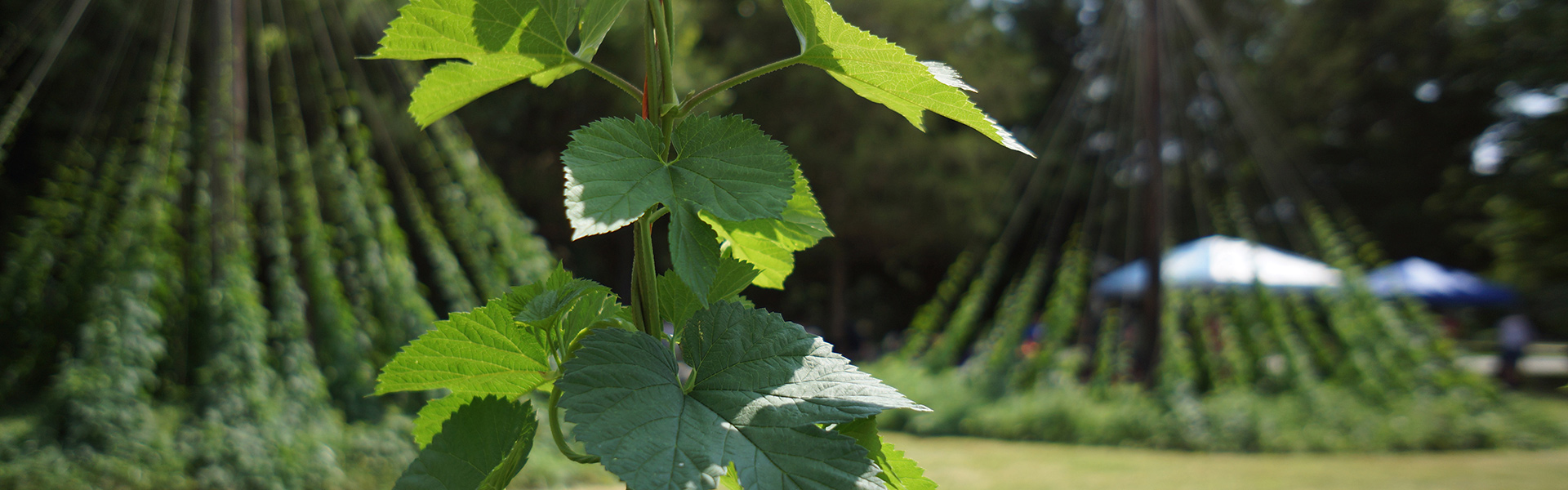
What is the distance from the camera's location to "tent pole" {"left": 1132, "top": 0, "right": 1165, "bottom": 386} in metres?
7.21

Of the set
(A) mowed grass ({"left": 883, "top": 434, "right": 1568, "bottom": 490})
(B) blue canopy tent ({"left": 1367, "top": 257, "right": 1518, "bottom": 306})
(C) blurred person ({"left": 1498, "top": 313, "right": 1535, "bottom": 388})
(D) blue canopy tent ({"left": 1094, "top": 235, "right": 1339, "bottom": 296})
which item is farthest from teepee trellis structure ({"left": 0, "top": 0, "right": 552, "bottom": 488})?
(B) blue canopy tent ({"left": 1367, "top": 257, "right": 1518, "bottom": 306})

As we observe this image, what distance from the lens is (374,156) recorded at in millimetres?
7719

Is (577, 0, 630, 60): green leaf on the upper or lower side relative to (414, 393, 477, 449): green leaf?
upper

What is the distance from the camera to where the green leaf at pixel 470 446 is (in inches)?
17.2

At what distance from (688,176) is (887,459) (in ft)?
0.61

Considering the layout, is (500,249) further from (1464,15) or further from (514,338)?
(1464,15)

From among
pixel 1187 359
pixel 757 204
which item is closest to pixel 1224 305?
pixel 1187 359

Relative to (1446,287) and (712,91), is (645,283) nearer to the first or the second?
(712,91)

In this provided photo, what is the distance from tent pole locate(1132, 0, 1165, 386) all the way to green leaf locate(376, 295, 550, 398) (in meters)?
7.46

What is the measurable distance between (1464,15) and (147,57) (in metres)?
15.9

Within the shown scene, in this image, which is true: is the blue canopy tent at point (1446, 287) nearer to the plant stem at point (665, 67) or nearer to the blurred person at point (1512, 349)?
the blurred person at point (1512, 349)

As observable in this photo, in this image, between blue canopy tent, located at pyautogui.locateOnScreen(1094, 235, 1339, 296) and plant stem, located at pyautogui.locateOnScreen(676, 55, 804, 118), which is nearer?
plant stem, located at pyautogui.locateOnScreen(676, 55, 804, 118)

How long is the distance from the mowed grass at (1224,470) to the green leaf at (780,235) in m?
3.84

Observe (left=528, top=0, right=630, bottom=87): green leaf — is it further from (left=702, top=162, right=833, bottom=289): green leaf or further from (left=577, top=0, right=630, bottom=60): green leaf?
(left=702, top=162, right=833, bottom=289): green leaf
